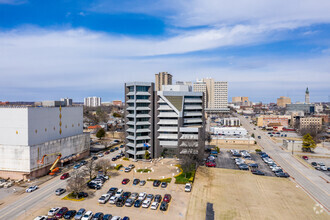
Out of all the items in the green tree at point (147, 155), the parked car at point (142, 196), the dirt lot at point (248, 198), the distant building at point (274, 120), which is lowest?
the dirt lot at point (248, 198)

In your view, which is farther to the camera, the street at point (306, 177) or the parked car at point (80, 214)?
the street at point (306, 177)

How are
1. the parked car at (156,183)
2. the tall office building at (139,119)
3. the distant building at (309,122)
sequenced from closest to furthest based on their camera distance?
the parked car at (156,183) < the tall office building at (139,119) < the distant building at (309,122)

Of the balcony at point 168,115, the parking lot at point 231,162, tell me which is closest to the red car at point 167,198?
the parking lot at point 231,162

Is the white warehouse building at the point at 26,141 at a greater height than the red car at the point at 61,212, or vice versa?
the white warehouse building at the point at 26,141

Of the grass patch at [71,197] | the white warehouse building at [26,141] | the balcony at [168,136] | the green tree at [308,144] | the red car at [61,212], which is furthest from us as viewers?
the green tree at [308,144]

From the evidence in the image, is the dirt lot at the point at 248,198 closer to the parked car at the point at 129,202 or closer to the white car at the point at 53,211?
the parked car at the point at 129,202

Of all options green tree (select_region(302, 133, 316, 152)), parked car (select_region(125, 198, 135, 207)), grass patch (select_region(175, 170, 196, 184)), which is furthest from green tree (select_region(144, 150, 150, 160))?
green tree (select_region(302, 133, 316, 152))

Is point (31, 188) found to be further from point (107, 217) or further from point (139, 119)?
point (139, 119)

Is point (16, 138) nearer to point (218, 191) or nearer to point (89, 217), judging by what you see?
point (89, 217)

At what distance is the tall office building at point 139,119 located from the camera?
2763 inches

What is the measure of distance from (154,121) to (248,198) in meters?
38.6

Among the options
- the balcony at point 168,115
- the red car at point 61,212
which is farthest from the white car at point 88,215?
the balcony at point 168,115

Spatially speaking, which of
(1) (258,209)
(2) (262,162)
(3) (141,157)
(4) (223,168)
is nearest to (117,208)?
(1) (258,209)

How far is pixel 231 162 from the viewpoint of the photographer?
70.6 m
